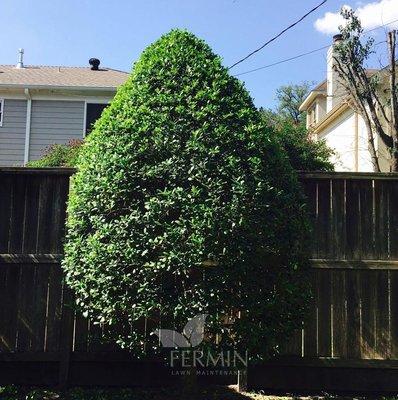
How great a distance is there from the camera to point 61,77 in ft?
54.8

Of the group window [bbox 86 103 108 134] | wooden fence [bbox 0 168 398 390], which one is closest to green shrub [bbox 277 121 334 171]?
window [bbox 86 103 108 134]

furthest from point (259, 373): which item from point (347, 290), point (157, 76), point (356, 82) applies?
point (356, 82)

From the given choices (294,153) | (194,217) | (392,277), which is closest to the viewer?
(194,217)

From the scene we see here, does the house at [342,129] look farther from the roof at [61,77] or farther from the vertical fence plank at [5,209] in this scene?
the vertical fence plank at [5,209]

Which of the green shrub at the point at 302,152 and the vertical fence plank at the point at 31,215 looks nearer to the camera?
the vertical fence plank at the point at 31,215

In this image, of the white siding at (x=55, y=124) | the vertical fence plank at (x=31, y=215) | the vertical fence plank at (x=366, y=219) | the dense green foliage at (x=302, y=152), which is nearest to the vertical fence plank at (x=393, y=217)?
the vertical fence plank at (x=366, y=219)

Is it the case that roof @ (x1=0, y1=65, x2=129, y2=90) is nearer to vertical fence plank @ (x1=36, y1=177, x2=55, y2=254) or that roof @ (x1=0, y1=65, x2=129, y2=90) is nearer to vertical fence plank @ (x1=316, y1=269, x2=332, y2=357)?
vertical fence plank @ (x1=36, y1=177, x2=55, y2=254)

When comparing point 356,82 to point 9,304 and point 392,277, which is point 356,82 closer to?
point 392,277

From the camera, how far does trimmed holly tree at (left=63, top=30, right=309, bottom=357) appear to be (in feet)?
13.1

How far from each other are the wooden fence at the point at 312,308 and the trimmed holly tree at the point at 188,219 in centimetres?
71

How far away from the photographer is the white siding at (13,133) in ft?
50.9

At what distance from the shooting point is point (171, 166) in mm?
4156

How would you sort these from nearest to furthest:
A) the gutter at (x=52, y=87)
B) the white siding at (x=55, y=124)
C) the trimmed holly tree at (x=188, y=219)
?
the trimmed holly tree at (x=188, y=219) → the gutter at (x=52, y=87) → the white siding at (x=55, y=124)

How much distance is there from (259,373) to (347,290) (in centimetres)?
121
